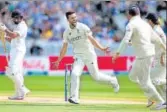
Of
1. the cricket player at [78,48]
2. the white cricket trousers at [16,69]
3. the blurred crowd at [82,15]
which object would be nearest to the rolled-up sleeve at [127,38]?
the cricket player at [78,48]

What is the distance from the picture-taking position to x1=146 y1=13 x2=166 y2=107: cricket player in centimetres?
1268

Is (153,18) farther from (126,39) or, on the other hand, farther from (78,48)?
(78,48)

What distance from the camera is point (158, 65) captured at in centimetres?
1309

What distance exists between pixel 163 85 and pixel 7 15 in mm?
16102

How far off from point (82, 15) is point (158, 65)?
53.5ft

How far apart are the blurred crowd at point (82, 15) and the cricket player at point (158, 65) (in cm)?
1533

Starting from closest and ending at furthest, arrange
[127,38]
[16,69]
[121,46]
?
[121,46]
[127,38]
[16,69]

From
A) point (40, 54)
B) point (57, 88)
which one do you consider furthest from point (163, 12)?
point (57, 88)

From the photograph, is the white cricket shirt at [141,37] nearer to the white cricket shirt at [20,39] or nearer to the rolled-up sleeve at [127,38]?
the rolled-up sleeve at [127,38]

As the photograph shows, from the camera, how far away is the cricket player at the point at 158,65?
12680mm

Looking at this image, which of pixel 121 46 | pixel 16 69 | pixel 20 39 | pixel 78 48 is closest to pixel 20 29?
pixel 20 39

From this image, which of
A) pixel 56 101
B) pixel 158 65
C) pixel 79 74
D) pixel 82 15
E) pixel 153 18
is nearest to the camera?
pixel 153 18

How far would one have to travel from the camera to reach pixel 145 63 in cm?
1214

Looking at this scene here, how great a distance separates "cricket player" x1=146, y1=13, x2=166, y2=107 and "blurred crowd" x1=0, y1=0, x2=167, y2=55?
15.3m
